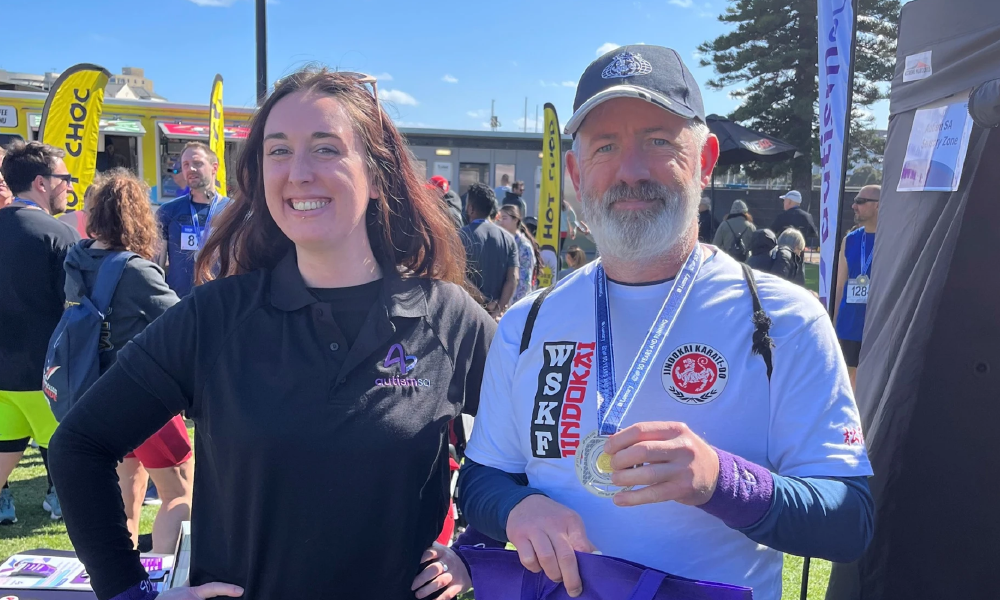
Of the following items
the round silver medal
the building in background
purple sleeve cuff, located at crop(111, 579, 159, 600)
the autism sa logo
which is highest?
the building in background

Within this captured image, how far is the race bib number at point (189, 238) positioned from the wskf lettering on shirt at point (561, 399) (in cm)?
460

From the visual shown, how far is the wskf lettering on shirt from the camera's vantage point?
54.2 inches

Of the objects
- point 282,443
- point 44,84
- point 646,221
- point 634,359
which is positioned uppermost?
point 44,84

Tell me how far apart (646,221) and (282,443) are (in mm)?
938

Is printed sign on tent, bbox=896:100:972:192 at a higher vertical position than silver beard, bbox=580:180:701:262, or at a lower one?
higher

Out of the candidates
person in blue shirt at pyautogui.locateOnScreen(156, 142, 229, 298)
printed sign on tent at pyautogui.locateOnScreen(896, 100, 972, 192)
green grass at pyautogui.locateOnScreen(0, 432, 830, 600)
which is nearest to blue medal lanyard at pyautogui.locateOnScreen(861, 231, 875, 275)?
green grass at pyautogui.locateOnScreen(0, 432, 830, 600)

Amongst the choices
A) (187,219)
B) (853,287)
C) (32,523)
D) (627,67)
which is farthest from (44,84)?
(627,67)

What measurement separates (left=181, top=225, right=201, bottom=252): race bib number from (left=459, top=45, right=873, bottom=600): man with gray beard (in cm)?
448

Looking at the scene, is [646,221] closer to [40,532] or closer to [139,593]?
[139,593]

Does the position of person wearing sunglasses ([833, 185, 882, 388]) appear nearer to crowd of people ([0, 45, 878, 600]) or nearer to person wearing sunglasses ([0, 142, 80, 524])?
crowd of people ([0, 45, 878, 600])

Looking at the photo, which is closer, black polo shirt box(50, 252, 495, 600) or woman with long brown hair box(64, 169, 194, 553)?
black polo shirt box(50, 252, 495, 600)

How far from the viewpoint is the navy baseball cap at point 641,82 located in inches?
54.8

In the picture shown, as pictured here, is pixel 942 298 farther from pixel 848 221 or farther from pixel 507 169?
pixel 848 221

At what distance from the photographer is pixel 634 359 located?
1.35 m
